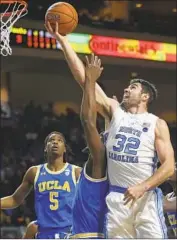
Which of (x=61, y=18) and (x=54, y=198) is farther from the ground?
(x=61, y=18)

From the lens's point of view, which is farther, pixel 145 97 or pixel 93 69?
pixel 145 97

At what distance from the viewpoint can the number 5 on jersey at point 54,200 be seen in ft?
18.4

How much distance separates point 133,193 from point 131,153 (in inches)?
13.4

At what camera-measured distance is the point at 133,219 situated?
4.12 metres

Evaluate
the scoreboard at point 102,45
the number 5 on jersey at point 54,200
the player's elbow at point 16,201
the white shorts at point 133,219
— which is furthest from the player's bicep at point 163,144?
the scoreboard at point 102,45

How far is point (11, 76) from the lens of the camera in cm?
1812

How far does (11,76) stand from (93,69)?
1412 centimetres

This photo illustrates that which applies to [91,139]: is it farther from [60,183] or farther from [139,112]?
[60,183]

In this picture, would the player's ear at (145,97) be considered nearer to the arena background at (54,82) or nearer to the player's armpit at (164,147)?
the player's armpit at (164,147)

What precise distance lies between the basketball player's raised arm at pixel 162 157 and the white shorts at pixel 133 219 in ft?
0.59

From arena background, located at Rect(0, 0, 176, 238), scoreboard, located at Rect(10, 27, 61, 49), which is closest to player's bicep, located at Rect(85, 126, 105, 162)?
arena background, located at Rect(0, 0, 176, 238)

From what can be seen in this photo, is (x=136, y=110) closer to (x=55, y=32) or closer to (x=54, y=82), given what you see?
(x=55, y=32)

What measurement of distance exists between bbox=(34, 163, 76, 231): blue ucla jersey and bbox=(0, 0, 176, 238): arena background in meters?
5.33

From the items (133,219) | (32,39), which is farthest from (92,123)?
(32,39)
